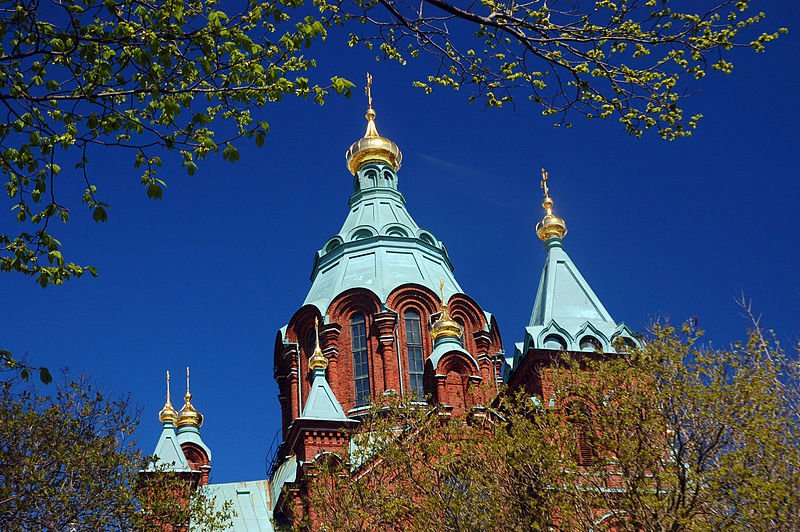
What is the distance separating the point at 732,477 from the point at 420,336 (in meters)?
16.3

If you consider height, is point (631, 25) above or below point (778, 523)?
above

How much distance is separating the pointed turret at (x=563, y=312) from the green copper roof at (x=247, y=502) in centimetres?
816

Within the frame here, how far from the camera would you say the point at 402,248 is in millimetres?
33469

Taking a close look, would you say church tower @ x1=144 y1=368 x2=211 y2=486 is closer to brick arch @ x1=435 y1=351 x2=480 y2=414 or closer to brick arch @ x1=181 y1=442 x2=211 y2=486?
brick arch @ x1=181 y1=442 x2=211 y2=486

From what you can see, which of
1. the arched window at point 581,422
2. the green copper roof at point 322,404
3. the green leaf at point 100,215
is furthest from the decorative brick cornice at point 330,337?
the green leaf at point 100,215

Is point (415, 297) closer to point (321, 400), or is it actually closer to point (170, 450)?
point (321, 400)

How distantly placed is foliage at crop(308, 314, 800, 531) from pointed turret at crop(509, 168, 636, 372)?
8185 millimetres

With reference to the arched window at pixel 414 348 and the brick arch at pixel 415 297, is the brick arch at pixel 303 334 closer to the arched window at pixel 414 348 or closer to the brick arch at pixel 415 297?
the brick arch at pixel 415 297

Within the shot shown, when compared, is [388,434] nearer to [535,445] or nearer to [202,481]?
[535,445]

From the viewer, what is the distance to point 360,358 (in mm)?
30938

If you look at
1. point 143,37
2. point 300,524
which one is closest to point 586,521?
point 300,524

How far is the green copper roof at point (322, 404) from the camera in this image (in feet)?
87.4

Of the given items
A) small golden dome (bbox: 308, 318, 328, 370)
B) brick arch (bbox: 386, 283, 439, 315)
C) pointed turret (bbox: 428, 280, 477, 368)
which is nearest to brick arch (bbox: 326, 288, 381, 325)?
brick arch (bbox: 386, 283, 439, 315)

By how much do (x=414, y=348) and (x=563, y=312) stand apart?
16.7ft
